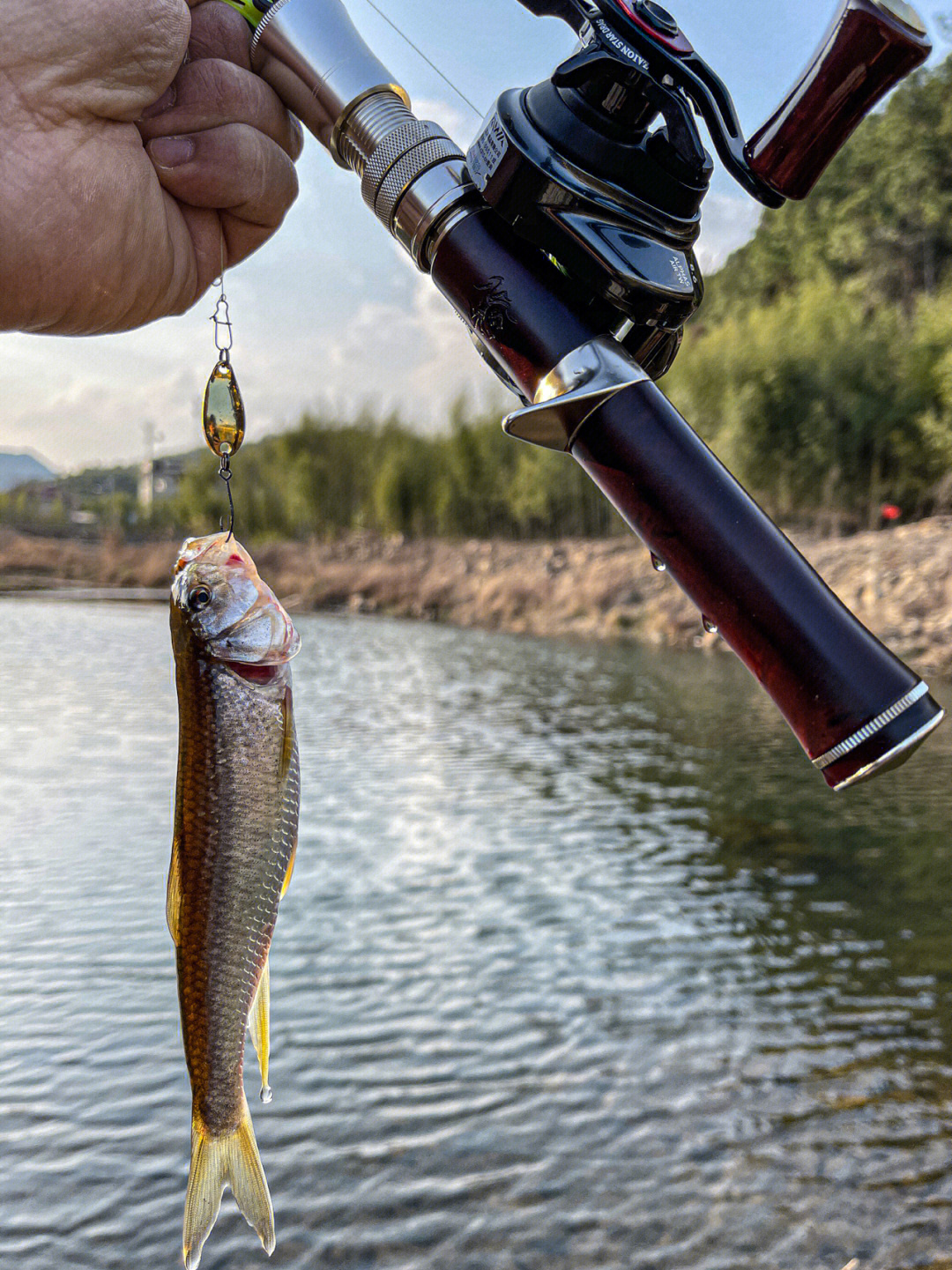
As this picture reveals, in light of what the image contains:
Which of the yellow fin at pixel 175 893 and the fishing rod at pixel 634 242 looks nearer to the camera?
the fishing rod at pixel 634 242

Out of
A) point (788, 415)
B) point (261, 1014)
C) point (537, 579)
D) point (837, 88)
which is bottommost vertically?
point (537, 579)

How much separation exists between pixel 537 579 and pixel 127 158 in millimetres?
38434

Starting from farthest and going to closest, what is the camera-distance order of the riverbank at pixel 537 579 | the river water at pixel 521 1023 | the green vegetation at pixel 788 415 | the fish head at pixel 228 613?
1. the green vegetation at pixel 788 415
2. the riverbank at pixel 537 579
3. the river water at pixel 521 1023
4. the fish head at pixel 228 613

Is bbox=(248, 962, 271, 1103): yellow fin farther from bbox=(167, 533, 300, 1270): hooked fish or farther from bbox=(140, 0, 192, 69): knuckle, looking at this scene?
bbox=(140, 0, 192, 69): knuckle

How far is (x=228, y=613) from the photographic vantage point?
1.54 meters

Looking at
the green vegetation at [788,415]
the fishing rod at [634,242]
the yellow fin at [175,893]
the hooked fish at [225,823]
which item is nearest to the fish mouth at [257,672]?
the hooked fish at [225,823]

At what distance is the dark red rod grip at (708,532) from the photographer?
3.11ft

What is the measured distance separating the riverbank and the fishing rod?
1847 cm

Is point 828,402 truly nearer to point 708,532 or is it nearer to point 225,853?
point 225,853

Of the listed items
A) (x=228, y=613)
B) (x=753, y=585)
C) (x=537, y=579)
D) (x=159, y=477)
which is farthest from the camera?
(x=159, y=477)

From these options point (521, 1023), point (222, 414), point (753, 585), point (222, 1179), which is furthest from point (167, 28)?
point (521, 1023)

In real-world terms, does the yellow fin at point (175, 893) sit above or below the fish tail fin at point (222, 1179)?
above

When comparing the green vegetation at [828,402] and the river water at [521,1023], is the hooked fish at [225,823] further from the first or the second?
the green vegetation at [828,402]

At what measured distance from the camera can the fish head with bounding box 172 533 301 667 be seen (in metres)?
1.53
